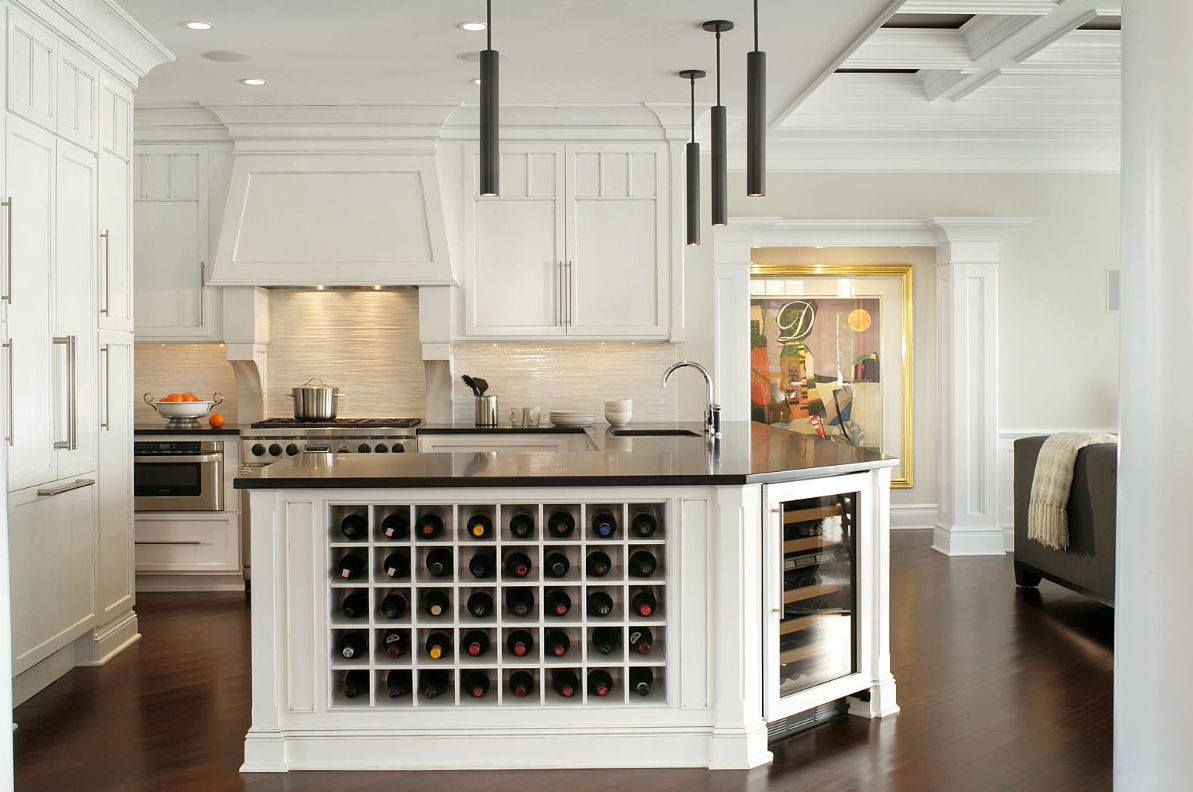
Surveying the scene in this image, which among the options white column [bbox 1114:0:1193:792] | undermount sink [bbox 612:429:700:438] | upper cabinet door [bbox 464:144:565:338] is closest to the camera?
white column [bbox 1114:0:1193:792]

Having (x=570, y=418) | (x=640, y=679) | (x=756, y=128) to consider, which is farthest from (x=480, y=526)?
(x=570, y=418)

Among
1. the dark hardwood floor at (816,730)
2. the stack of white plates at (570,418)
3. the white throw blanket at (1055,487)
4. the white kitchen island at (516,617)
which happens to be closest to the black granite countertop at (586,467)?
the white kitchen island at (516,617)

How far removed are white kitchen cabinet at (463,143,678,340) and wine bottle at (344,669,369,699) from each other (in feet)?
10.5

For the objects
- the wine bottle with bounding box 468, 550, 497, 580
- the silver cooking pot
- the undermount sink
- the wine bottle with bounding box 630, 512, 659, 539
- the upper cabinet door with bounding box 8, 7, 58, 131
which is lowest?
the wine bottle with bounding box 468, 550, 497, 580

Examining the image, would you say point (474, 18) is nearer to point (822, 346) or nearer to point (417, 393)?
point (417, 393)

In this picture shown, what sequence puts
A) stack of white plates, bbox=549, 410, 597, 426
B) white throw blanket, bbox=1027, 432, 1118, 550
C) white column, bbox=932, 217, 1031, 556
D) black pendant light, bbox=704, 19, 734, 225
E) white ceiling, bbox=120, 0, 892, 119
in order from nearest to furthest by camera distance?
black pendant light, bbox=704, 19, 734, 225 → white ceiling, bbox=120, 0, 892, 119 → white throw blanket, bbox=1027, 432, 1118, 550 → stack of white plates, bbox=549, 410, 597, 426 → white column, bbox=932, 217, 1031, 556

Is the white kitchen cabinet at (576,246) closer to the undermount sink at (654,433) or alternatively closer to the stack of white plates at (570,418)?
the stack of white plates at (570,418)

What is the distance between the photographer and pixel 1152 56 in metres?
2.17

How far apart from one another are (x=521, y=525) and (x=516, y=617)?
31 centimetres

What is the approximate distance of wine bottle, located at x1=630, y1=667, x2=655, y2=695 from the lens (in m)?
3.39

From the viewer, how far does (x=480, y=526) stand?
11.0 ft

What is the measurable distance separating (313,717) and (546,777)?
2.49 ft

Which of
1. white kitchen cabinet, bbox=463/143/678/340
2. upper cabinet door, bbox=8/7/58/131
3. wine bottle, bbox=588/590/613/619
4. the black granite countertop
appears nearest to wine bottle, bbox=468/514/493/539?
the black granite countertop

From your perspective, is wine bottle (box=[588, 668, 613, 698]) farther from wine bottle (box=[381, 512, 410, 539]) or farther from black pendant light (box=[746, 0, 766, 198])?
black pendant light (box=[746, 0, 766, 198])
